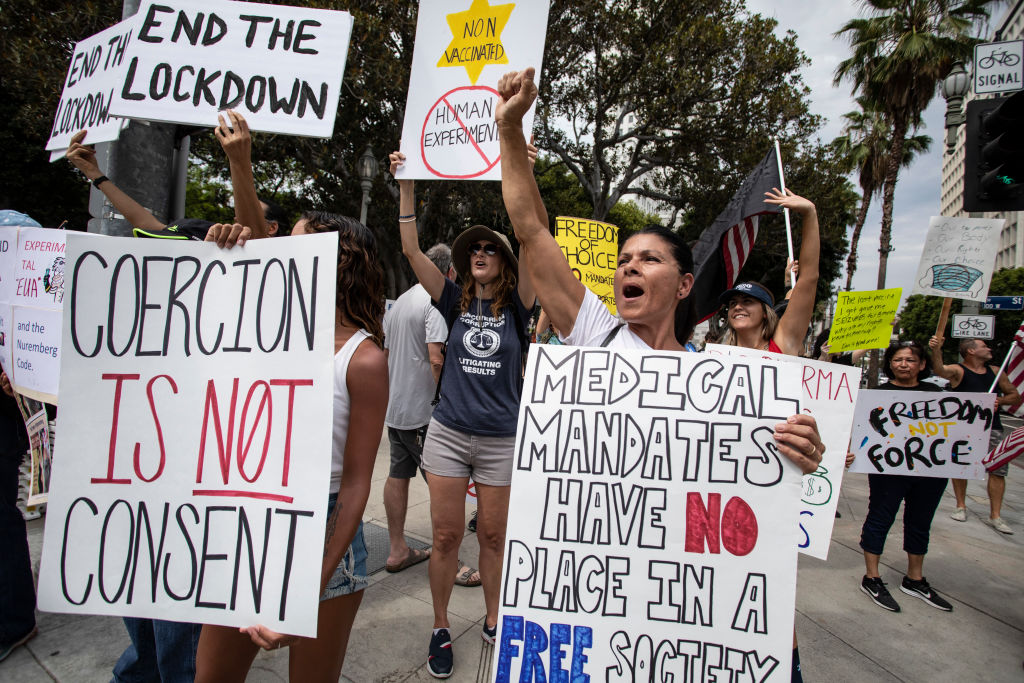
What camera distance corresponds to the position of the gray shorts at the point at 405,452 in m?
3.78

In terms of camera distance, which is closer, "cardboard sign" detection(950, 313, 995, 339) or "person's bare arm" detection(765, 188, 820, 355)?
"person's bare arm" detection(765, 188, 820, 355)

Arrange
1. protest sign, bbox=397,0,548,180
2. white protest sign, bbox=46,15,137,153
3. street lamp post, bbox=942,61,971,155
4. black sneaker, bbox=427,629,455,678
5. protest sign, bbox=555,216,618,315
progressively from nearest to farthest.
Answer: white protest sign, bbox=46,15,137,153 → black sneaker, bbox=427,629,455,678 → protest sign, bbox=397,0,548,180 → protest sign, bbox=555,216,618,315 → street lamp post, bbox=942,61,971,155

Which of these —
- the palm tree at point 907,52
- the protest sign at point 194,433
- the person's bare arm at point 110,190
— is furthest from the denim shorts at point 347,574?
the palm tree at point 907,52

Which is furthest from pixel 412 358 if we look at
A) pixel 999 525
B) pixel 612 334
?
pixel 999 525

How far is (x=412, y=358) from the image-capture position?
13.2 feet

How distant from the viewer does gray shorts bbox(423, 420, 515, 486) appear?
2758 millimetres

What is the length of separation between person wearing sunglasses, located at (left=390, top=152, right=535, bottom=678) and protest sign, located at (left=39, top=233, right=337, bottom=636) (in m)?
1.34

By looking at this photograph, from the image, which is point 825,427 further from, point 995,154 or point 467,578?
point 995,154

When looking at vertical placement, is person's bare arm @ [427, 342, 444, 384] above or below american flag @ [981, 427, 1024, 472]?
above

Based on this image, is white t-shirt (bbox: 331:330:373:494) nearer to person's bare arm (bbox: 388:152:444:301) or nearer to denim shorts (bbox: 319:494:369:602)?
denim shorts (bbox: 319:494:369:602)

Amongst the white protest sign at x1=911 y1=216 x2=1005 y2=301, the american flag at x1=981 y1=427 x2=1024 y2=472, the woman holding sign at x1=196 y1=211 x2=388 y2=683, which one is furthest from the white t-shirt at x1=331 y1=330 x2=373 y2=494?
the american flag at x1=981 y1=427 x2=1024 y2=472

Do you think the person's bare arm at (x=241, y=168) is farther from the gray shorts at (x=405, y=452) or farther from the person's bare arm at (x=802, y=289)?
the gray shorts at (x=405, y=452)

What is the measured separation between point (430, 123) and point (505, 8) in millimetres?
659

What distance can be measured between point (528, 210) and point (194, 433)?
1.15 meters
